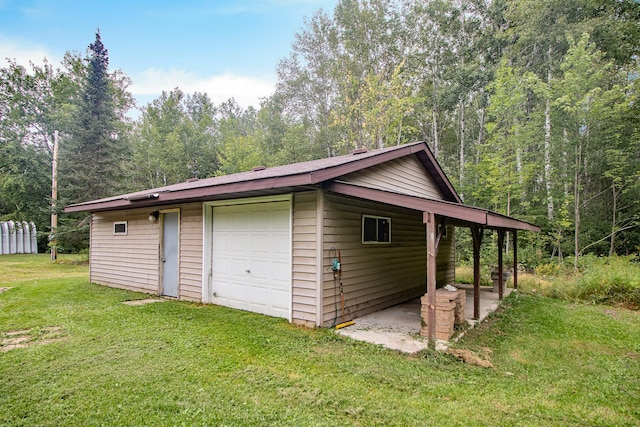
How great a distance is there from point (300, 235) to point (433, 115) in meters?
15.3

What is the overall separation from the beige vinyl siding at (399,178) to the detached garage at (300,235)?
0.08 feet

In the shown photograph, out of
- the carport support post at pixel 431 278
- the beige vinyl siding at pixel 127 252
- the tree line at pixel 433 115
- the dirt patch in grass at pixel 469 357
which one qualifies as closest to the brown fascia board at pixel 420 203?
the carport support post at pixel 431 278

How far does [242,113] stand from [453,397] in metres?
35.5

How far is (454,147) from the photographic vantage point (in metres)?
20.5

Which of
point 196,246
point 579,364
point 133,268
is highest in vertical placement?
point 196,246

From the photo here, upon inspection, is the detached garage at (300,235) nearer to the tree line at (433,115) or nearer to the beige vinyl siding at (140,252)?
the beige vinyl siding at (140,252)

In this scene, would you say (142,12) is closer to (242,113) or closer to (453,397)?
(453,397)

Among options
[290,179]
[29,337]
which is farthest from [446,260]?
[29,337]

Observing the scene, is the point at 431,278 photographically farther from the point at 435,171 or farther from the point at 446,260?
the point at 446,260

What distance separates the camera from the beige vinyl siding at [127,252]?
26.2 feet

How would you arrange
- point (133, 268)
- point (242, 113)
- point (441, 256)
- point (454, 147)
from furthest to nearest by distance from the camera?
1. point (242, 113)
2. point (454, 147)
3. point (441, 256)
4. point (133, 268)

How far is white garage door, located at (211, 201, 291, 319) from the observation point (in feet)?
18.4

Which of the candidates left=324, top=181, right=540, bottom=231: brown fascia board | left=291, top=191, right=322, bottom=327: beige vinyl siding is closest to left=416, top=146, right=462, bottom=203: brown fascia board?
left=324, top=181, right=540, bottom=231: brown fascia board

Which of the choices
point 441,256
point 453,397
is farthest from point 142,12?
point 453,397
